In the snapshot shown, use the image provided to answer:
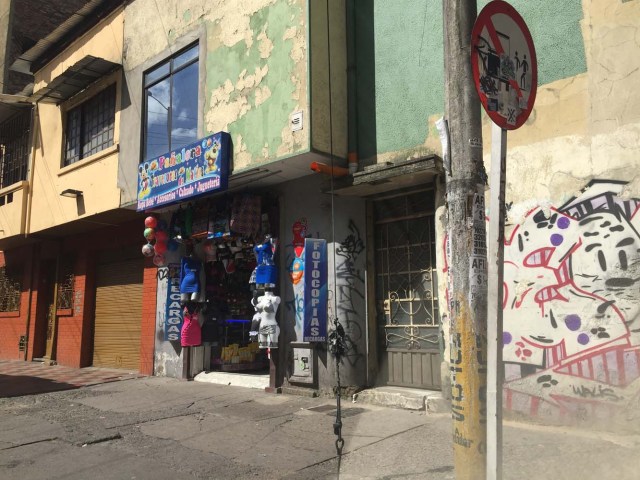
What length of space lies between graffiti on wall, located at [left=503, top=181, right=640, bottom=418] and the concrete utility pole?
8.92ft

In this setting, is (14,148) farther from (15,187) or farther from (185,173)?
(185,173)

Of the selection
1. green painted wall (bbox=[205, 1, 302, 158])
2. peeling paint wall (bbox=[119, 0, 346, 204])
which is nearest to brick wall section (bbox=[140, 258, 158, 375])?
peeling paint wall (bbox=[119, 0, 346, 204])

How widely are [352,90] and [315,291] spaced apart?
10.5 ft

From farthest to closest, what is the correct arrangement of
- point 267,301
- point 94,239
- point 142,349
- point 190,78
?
point 94,239 < point 142,349 < point 190,78 < point 267,301

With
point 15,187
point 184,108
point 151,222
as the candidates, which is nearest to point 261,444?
point 151,222

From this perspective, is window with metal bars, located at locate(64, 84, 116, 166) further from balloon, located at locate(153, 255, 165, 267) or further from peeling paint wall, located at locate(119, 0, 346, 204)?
balloon, located at locate(153, 255, 165, 267)

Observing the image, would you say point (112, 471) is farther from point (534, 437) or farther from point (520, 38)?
point (520, 38)

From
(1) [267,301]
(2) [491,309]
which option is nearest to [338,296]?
(1) [267,301]

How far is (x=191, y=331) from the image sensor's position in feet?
33.4

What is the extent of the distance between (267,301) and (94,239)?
7344 millimetres

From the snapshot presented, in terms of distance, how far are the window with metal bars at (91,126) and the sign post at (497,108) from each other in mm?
10860

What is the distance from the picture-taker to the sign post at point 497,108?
310cm

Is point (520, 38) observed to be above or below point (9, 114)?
below

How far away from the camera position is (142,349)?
457 inches
